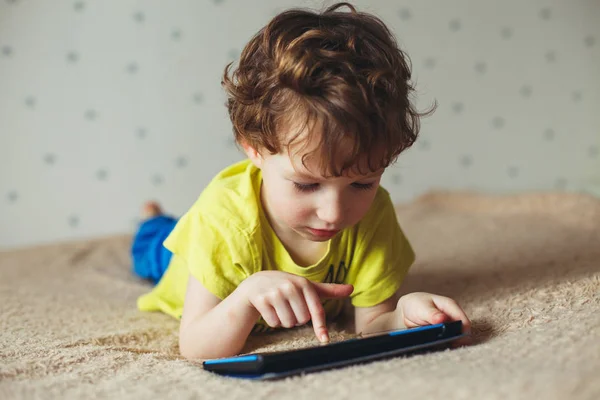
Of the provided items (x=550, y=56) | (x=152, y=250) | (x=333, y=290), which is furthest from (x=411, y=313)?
(x=550, y=56)

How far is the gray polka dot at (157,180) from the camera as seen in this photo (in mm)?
1939

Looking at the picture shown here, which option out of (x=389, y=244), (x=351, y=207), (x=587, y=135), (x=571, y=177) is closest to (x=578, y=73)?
(x=587, y=135)

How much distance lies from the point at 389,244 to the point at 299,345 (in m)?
0.23

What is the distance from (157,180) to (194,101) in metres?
0.26

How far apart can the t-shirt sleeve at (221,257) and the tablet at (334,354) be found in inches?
7.0

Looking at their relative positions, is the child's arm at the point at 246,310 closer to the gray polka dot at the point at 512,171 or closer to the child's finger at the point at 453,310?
the child's finger at the point at 453,310

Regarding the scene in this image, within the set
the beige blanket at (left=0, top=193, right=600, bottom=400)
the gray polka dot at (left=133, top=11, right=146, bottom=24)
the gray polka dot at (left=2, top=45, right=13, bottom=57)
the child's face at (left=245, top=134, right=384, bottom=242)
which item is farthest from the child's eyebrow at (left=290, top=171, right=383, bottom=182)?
the gray polka dot at (left=2, top=45, right=13, bottom=57)

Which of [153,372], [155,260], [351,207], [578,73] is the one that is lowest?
[155,260]

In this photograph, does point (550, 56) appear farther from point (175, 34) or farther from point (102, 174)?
point (102, 174)

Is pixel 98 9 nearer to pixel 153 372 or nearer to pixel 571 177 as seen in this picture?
pixel 153 372

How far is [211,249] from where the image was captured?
0.91 metres

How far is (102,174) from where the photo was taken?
1915 mm

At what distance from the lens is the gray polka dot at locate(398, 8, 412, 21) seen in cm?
194

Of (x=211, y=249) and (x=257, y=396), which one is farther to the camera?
(x=211, y=249)
